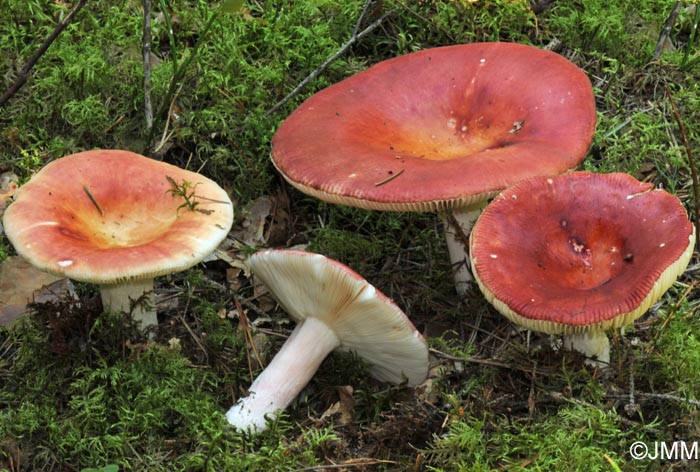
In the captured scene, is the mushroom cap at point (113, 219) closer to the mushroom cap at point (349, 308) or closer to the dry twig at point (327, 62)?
the mushroom cap at point (349, 308)

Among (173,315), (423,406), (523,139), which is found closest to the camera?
(423,406)

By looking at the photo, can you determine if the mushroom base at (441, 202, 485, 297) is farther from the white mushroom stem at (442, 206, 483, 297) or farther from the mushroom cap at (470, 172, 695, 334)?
the mushroom cap at (470, 172, 695, 334)

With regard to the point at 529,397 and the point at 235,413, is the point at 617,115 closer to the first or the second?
the point at 529,397

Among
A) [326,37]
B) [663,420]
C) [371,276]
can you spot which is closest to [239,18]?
[326,37]

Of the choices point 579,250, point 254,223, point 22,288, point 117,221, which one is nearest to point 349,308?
point 579,250

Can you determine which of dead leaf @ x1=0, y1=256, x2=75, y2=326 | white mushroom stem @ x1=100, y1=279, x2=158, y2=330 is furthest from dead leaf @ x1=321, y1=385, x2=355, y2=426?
dead leaf @ x1=0, y1=256, x2=75, y2=326
